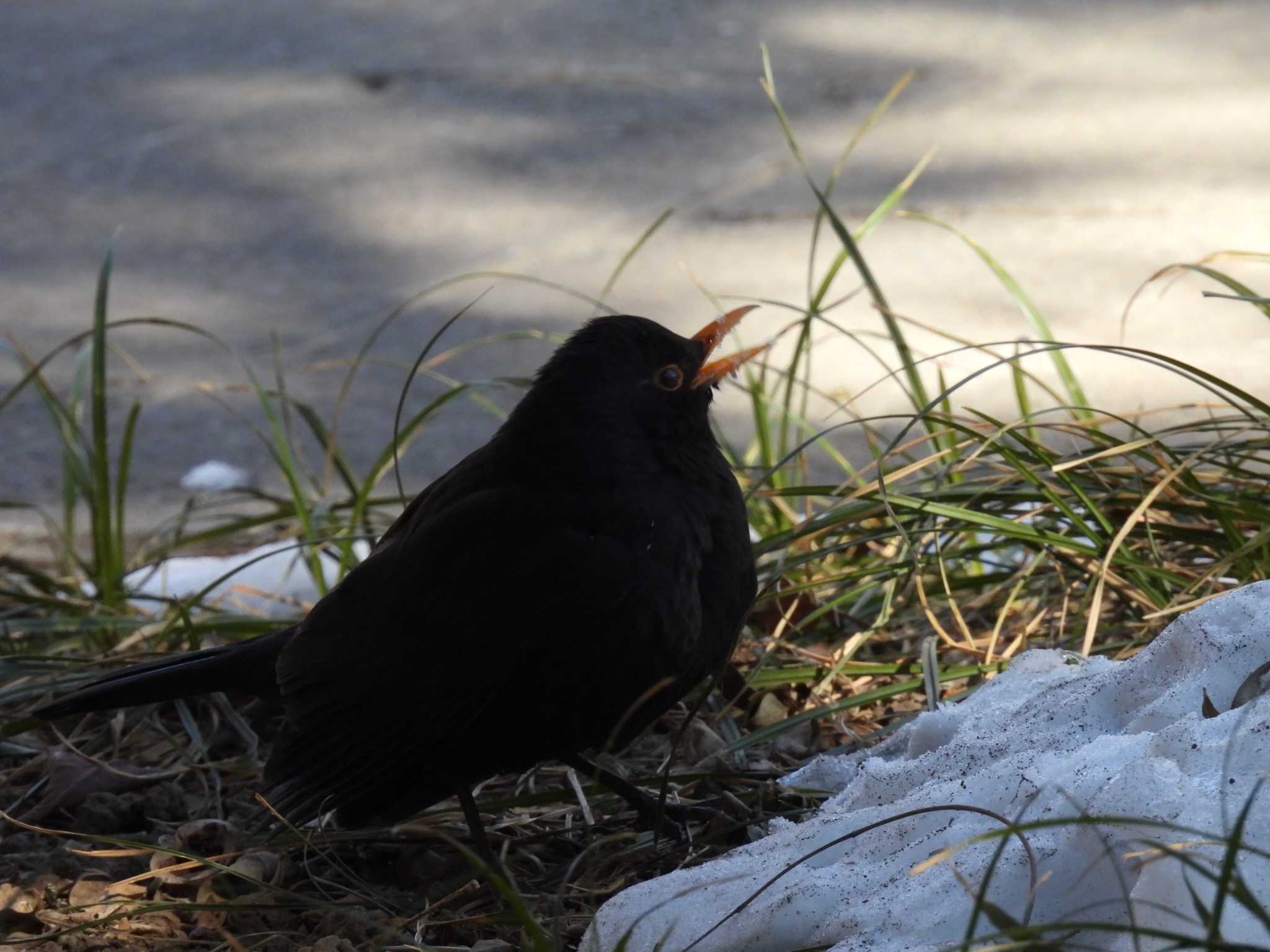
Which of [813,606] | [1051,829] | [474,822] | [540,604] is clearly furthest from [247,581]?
[1051,829]

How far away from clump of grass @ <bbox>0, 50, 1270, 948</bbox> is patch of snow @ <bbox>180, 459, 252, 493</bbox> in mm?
1198

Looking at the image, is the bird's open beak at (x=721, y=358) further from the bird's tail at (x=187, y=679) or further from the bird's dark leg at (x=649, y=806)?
the bird's tail at (x=187, y=679)

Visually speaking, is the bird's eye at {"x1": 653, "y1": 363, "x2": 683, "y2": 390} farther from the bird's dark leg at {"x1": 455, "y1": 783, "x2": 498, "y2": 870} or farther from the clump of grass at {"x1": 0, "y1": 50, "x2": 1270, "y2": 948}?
the bird's dark leg at {"x1": 455, "y1": 783, "x2": 498, "y2": 870}

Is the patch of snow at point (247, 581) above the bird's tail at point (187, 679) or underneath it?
underneath

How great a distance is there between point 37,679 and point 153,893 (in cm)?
100

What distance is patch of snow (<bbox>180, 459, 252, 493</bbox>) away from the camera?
4633 mm

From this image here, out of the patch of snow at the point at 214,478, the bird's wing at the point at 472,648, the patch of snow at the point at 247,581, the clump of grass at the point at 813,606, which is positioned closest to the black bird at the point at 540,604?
the bird's wing at the point at 472,648

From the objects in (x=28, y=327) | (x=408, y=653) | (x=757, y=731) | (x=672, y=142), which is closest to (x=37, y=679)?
(x=408, y=653)

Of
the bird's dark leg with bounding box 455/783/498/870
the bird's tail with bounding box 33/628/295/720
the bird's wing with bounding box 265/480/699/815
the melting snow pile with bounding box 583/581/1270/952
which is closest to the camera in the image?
the melting snow pile with bounding box 583/581/1270/952

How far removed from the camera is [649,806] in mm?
2322

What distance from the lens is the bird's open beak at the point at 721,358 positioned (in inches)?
96.7

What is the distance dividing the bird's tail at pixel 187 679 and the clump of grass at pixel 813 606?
186 millimetres

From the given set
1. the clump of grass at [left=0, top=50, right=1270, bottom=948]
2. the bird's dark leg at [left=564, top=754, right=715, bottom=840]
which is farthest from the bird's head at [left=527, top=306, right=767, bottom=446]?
the bird's dark leg at [left=564, top=754, right=715, bottom=840]

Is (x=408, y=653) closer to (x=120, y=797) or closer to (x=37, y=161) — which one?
(x=120, y=797)
